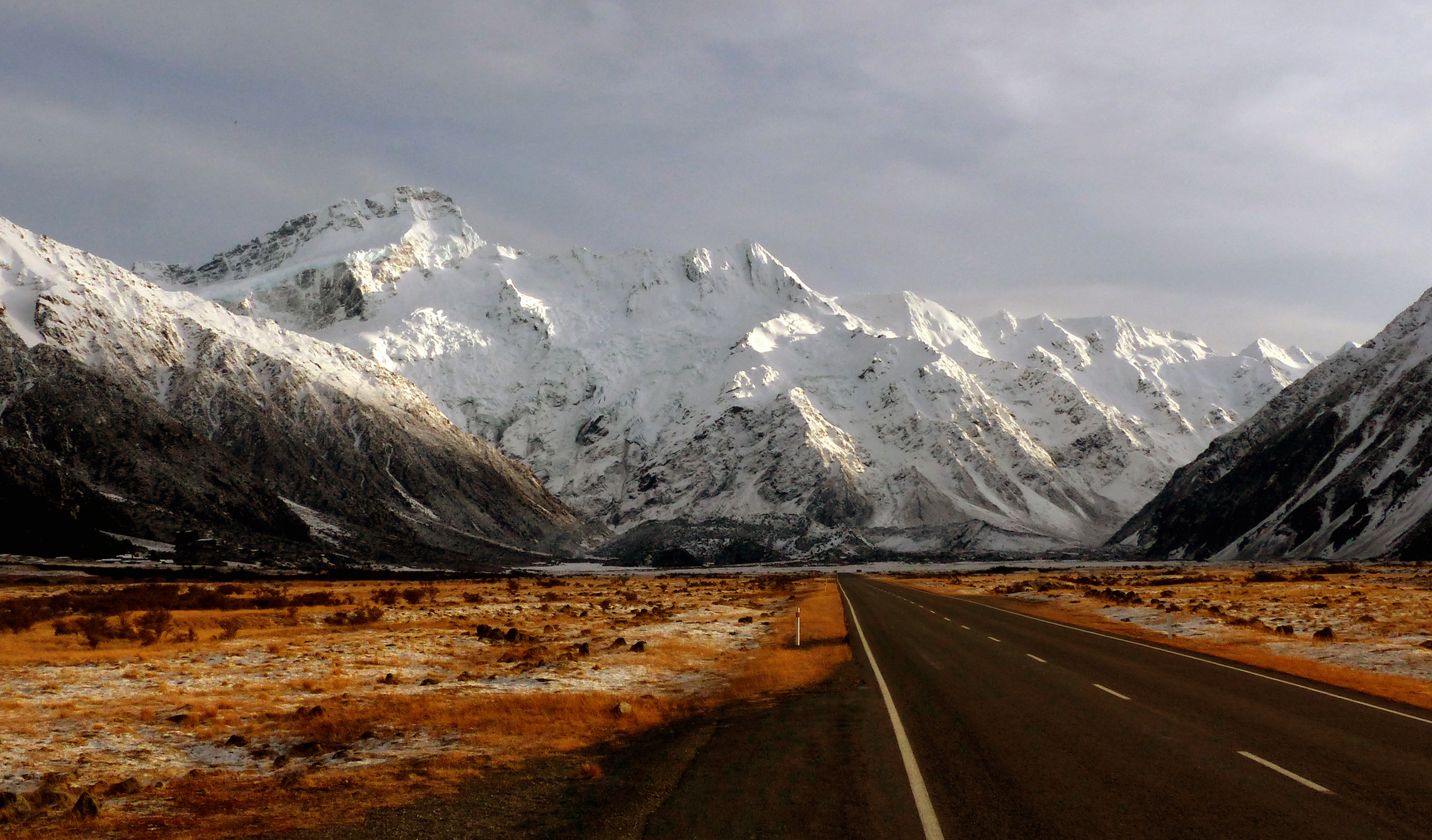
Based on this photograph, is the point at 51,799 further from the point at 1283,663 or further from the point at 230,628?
the point at 1283,663

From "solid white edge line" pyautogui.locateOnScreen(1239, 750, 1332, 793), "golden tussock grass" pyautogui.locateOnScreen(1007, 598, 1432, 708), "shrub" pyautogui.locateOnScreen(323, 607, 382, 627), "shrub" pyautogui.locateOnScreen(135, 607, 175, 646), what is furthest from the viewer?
"shrub" pyautogui.locateOnScreen(323, 607, 382, 627)

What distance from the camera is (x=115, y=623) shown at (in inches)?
1470

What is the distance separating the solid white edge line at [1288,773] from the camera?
11.6 m

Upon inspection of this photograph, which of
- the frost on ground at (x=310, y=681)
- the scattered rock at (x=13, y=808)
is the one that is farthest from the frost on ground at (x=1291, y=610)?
the scattered rock at (x=13, y=808)

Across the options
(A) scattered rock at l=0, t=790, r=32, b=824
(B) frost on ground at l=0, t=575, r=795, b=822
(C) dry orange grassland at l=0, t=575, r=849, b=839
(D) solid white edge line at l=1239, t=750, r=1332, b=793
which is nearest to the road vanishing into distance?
(D) solid white edge line at l=1239, t=750, r=1332, b=793

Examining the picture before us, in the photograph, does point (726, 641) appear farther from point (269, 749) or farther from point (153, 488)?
point (153, 488)

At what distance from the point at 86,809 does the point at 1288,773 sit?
15291mm

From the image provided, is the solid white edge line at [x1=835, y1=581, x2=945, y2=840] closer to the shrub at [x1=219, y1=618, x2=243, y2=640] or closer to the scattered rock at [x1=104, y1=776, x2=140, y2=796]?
the scattered rock at [x1=104, y1=776, x2=140, y2=796]

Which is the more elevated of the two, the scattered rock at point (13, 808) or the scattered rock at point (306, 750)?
the scattered rock at point (13, 808)

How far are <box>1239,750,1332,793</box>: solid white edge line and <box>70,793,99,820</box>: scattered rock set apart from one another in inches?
586

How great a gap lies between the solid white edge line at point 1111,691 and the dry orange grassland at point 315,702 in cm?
647

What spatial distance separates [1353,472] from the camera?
156 meters

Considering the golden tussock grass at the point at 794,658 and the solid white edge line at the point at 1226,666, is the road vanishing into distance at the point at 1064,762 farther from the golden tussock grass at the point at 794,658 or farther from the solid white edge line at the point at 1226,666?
the golden tussock grass at the point at 794,658

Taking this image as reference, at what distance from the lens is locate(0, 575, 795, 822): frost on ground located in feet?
50.5
